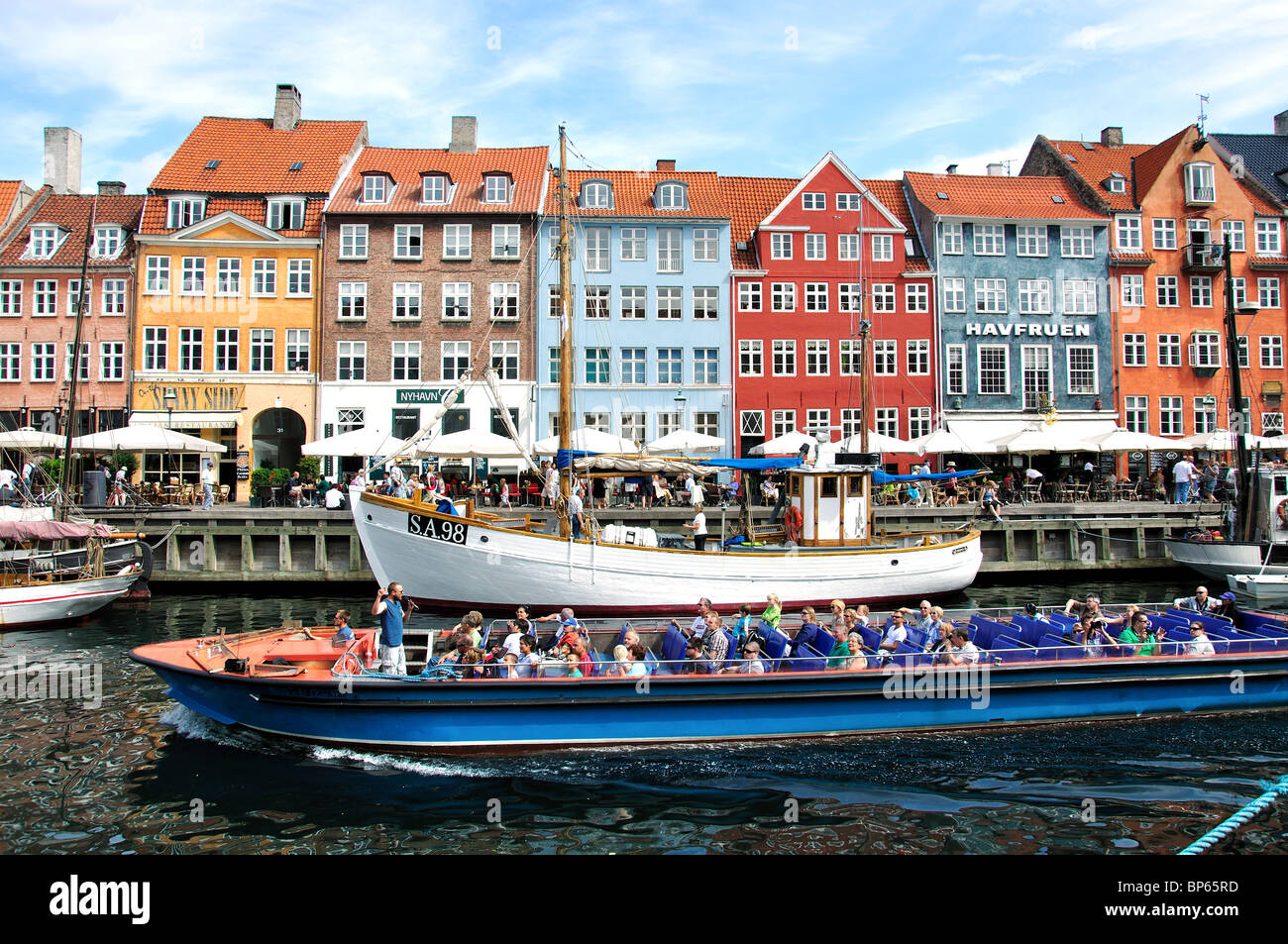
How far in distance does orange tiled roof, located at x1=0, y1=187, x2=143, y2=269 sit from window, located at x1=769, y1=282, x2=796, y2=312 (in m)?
27.9

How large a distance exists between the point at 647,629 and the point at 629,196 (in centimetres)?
3057

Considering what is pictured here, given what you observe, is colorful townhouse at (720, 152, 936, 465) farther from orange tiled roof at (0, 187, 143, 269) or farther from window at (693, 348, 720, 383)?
orange tiled roof at (0, 187, 143, 269)

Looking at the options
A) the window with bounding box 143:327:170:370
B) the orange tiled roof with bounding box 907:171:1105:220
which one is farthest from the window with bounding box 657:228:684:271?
the window with bounding box 143:327:170:370

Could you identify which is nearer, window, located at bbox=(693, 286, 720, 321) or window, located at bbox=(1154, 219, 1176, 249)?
window, located at bbox=(693, 286, 720, 321)

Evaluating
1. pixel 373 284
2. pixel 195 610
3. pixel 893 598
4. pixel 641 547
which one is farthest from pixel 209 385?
pixel 893 598

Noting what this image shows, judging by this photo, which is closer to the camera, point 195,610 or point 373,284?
point 195,610

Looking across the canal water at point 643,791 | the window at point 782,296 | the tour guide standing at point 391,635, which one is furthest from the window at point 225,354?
the tour guide standing at point 391,635

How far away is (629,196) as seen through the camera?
40.3m

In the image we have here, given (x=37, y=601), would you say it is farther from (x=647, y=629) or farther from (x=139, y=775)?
(x=647, y=629)

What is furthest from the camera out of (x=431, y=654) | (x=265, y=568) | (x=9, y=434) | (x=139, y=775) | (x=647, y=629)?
(x=9, y=434)

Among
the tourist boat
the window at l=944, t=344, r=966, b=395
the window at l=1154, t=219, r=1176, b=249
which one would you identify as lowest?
the tourist boat

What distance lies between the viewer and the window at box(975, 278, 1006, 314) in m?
40.4

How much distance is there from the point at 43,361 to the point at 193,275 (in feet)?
23.9

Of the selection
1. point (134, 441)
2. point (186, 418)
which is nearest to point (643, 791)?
point (134, 441)
